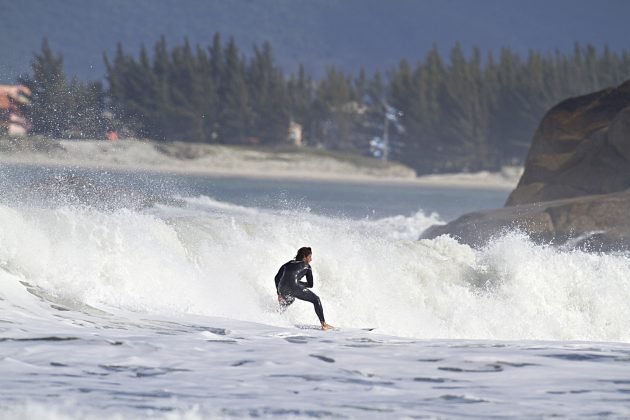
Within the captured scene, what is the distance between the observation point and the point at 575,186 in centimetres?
3241

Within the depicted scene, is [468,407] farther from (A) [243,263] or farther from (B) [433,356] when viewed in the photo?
(A) [243,263]

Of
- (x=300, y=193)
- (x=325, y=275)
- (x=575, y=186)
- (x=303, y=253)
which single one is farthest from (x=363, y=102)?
(x=303, y=253)

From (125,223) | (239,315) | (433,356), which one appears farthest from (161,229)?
(433,356)

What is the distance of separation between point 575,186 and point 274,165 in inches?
2531

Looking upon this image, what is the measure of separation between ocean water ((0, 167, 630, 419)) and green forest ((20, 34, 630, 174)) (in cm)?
7010

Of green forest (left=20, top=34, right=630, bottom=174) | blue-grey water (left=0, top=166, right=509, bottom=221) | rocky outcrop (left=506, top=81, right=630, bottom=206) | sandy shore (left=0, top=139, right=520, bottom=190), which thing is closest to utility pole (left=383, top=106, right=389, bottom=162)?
green forest (left=20, top=34, right=630, bottom=174)

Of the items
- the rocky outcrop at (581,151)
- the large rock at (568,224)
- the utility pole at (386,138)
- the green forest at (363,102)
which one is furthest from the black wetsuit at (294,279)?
the utility pole at (386,138)

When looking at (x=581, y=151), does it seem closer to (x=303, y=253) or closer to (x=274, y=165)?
(x=303, y=253)

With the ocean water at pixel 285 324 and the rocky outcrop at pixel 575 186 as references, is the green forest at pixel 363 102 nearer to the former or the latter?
the rocky outcrop at pixel 575 186

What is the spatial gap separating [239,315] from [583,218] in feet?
41.2

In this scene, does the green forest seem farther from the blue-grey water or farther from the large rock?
the large rock

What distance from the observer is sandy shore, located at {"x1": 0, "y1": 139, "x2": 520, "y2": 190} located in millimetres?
73562

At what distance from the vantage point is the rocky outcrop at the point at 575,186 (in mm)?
26906

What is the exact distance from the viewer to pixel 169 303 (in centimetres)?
1630
